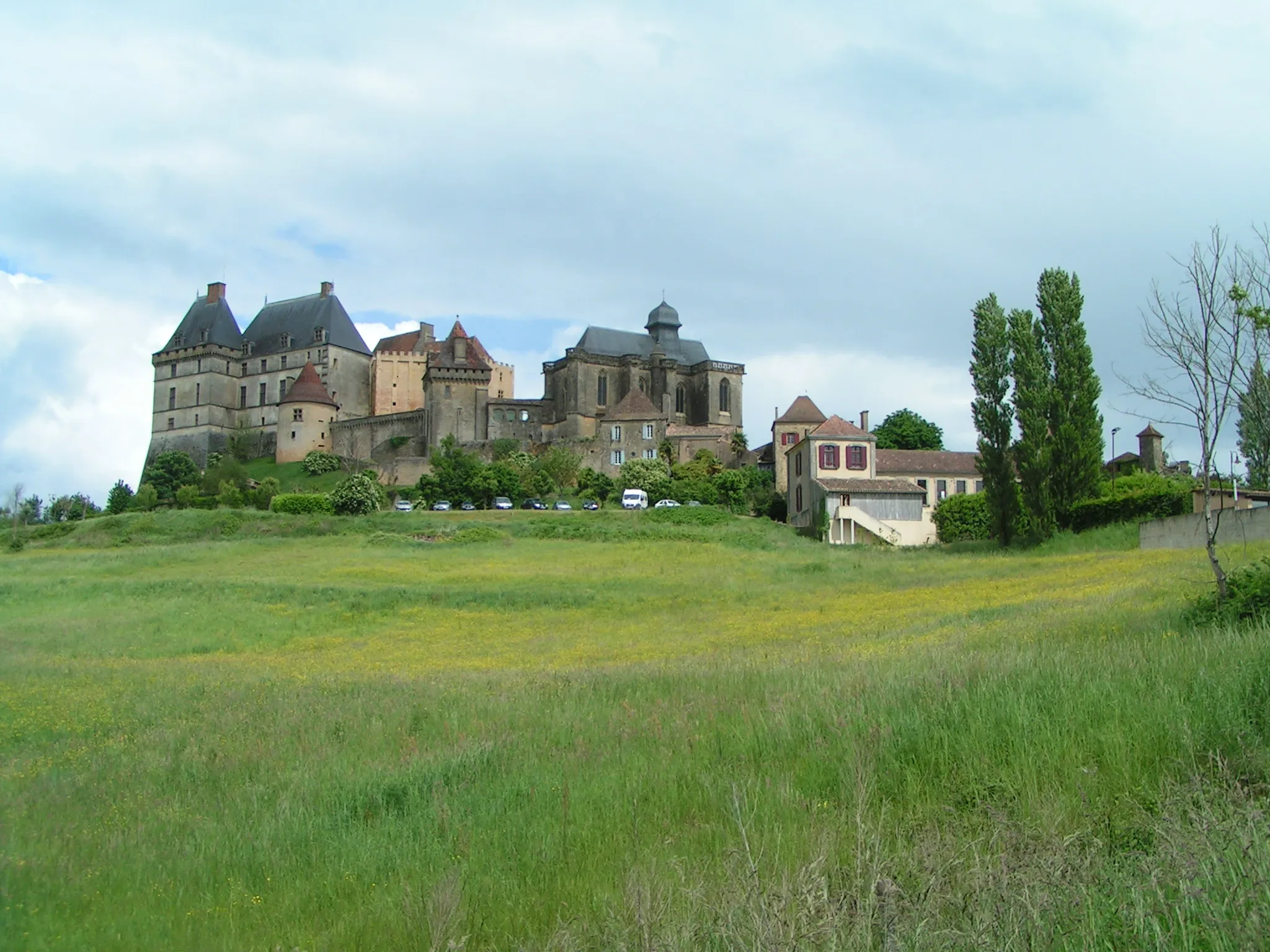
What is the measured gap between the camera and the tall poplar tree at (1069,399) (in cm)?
4241

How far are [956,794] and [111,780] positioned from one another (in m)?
7.64

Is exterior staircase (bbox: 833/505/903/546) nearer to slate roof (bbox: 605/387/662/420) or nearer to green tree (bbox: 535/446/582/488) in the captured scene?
green tree (bbox: 535/446/582/488)

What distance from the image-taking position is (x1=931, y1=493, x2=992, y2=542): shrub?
56.8 m

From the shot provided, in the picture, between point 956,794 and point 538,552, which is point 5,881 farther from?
point 538,552

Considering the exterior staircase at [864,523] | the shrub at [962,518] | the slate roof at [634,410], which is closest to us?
the shrub at [962,518]

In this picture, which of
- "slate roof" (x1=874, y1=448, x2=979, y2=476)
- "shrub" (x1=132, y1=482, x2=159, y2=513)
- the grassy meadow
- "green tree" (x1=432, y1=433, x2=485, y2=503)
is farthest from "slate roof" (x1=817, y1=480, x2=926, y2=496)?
"shrub" (x1=132, y1=482, x2=159, y2=513)

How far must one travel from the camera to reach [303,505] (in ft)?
236

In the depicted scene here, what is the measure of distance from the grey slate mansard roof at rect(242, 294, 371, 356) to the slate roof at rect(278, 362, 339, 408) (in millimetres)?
6242

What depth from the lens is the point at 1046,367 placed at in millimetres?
44531

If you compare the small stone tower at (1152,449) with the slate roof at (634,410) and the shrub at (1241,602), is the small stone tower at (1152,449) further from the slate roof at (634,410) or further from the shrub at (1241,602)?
the shrub at (1241,602)

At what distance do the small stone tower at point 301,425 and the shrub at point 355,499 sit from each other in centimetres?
3371

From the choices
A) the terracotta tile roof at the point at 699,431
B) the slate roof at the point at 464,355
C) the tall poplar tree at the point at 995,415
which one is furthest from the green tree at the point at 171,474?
the tall poplar tree at the point at 995,415

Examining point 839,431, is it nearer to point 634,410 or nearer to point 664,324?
point 634,410

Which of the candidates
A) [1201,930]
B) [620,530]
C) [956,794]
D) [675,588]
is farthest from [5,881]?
[620,530]
